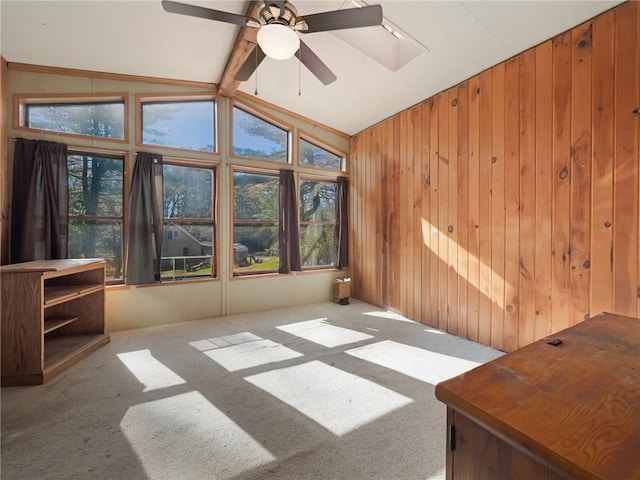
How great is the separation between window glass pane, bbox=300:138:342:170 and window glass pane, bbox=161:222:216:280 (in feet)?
5.93

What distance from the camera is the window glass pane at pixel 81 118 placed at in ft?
10.1

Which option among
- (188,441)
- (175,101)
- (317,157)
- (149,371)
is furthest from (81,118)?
(188,441)

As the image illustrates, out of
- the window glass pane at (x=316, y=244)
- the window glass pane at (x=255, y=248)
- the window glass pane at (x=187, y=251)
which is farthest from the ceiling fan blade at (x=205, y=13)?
the window glass pane at (x=316, y=244)

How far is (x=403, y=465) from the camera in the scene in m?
1.43

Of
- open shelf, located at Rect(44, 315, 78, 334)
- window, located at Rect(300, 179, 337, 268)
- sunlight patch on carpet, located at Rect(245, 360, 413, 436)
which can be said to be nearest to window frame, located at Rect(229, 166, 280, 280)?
window, located at Rect(300, 179, 337, 268)

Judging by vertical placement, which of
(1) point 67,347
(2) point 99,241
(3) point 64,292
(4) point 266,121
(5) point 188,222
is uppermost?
(4) point 266,121

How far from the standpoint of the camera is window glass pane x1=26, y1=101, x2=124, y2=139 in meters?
3.07

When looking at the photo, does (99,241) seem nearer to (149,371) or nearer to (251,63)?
(149,371)

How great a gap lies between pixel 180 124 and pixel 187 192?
881mm

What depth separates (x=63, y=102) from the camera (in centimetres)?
316

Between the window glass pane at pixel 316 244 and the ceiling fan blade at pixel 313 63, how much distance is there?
2366 millimetres

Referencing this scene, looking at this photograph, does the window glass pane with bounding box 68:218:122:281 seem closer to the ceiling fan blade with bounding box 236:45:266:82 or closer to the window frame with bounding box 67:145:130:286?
the window frame with bounding box 67:145:130:286

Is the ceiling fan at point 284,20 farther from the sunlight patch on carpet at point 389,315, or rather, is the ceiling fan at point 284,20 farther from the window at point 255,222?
the sunlight patch on carpet at point 389,315

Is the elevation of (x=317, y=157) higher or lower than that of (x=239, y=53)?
lower
